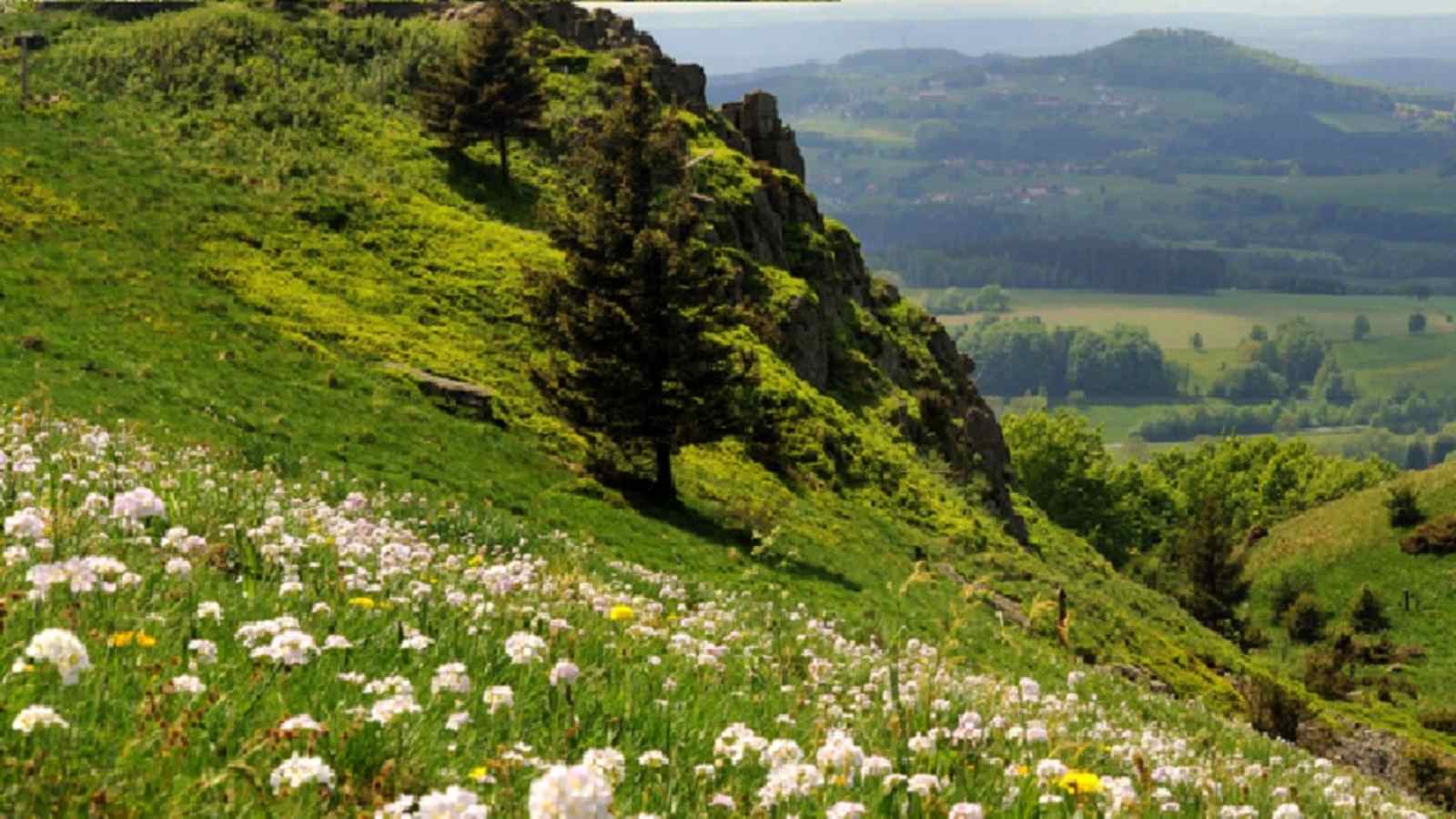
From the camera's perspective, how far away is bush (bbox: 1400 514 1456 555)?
6975 cm

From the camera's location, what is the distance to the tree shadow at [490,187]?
5706 centimetres

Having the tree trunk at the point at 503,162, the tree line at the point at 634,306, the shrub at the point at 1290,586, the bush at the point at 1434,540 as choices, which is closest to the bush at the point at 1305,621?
the shrub at the point at 1290,586

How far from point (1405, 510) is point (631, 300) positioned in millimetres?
62487

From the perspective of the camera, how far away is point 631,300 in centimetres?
3284

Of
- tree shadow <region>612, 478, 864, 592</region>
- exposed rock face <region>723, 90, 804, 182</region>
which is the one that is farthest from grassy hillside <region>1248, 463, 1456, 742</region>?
exposed rock face <region>723, 90, 804, 182</region>

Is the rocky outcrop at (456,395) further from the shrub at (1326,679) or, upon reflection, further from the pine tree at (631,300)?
the shrub at (1326,679)

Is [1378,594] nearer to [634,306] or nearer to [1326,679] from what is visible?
[1326,679]

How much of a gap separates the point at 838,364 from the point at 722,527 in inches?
980

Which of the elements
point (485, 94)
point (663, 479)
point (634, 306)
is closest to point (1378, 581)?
point (663, 479)

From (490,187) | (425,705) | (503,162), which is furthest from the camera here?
(503,162)

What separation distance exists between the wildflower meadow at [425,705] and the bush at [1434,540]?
68917 mm

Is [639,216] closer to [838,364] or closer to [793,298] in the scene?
[793,298]

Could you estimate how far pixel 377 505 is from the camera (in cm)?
1708

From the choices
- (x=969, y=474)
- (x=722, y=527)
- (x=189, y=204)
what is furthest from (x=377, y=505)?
(x=969, y=474)
